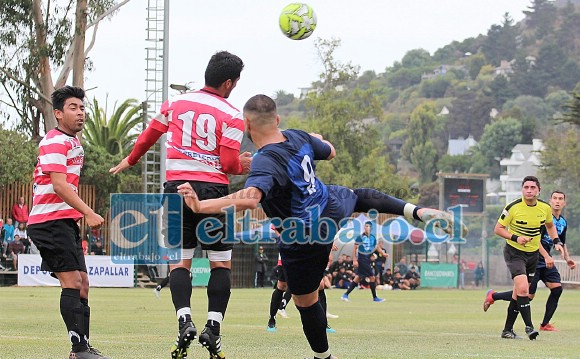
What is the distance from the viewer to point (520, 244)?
577 inches

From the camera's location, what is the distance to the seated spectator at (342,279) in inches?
1557

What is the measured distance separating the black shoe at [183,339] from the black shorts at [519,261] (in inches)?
294

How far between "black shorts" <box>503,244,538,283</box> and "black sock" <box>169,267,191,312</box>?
7082 mm

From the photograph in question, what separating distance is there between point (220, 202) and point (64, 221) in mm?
2257

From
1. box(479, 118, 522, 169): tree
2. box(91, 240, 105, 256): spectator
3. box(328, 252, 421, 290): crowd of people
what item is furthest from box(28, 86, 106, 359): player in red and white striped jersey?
box(479, 118, 522, 169): tree

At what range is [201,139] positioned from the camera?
8.52 meters

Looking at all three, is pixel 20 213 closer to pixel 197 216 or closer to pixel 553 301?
pixel 553 301

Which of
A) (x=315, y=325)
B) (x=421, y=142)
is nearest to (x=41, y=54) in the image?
(x=315, y=325)

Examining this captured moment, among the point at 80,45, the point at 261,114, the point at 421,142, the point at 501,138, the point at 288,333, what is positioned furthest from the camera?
the point at 501,138

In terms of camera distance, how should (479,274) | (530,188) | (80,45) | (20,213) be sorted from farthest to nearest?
(479,274) < (80,45) < (20,213) < (530,188)

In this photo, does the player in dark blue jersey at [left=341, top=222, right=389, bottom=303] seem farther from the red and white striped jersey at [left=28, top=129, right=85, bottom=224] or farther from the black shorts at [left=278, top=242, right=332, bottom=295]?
the black shorts at [left=278, top=242, right=332, bottom=295]

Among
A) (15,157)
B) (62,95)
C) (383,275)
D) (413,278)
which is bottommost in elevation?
(413,278)

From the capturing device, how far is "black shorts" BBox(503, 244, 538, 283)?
48.2 feet

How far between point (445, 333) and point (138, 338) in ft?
14.4
